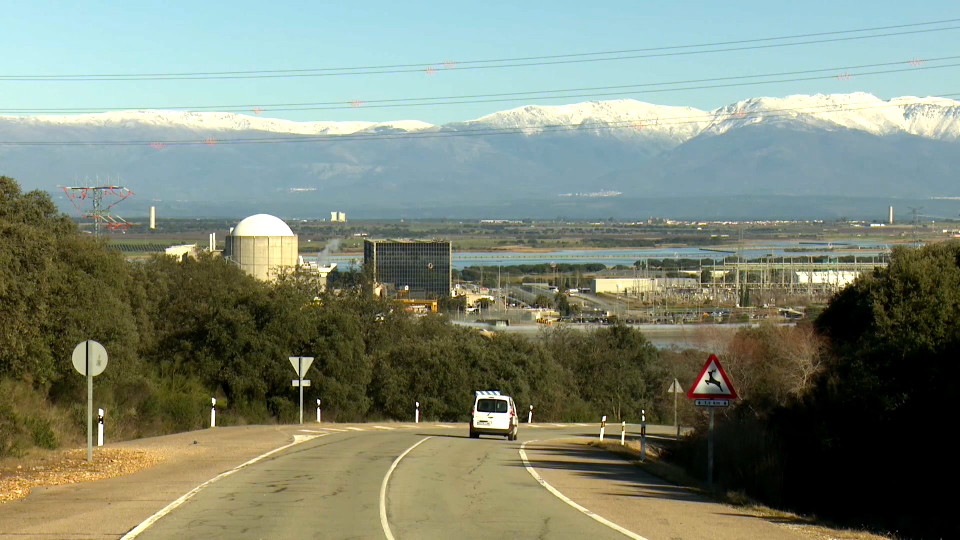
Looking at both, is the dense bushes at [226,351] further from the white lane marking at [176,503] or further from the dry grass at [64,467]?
the white lane marking at [176,503]

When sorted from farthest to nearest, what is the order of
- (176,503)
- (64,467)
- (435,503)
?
(64,467) < (435,503) < (176,503)

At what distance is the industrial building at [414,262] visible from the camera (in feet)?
568

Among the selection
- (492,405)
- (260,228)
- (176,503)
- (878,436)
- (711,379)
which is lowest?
(492,405)

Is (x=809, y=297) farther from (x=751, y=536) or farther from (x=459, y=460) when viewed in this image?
(x=751, y=536)

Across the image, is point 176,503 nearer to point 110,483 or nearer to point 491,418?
point 110,483

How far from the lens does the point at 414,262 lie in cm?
17612

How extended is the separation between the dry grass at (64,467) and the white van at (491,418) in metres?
13.0

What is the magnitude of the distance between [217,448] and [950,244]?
17019 millimetres

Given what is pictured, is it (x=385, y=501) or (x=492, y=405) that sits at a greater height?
(x=385, y=501)

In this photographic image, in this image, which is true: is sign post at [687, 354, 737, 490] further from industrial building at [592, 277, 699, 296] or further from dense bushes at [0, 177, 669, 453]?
industrial building at [592, 277, 699, 296]

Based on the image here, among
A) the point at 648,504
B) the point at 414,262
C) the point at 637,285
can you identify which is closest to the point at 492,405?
the point at 648,504

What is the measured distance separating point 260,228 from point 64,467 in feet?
346

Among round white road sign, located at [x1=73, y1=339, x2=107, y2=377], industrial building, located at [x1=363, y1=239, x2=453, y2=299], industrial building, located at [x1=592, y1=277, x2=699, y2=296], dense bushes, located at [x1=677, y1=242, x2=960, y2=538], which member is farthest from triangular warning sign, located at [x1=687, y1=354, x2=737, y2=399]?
industrial building, located at [x1=363, y1=239, x2=453, y2=299]

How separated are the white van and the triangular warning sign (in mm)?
15769
